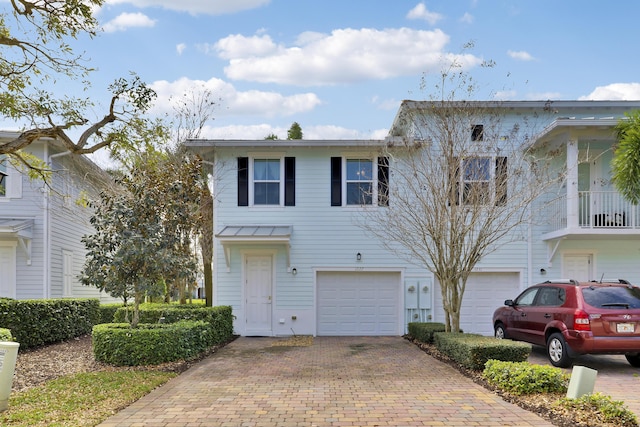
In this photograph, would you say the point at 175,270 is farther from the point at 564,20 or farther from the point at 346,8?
the point at 564,20

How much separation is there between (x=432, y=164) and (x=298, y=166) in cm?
450

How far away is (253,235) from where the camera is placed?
45.6 feet

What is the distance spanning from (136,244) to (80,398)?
3.65 metres

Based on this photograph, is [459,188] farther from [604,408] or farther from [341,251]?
[604,408]

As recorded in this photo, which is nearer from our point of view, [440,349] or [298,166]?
[440,349]

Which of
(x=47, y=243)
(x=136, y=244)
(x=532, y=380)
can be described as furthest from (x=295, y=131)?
(x=532, y=380)

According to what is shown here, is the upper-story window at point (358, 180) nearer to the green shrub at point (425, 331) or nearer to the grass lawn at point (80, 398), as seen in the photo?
the green shrub at point (425, 331)

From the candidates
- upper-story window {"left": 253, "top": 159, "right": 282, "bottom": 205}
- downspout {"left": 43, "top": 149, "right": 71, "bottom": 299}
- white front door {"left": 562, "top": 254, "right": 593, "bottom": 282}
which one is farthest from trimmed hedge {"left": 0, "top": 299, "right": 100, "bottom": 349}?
white front door {"left": 562, "top": 254, "right": 593, "bottom": 282}

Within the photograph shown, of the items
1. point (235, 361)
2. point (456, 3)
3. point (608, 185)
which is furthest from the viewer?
point (608, 185)

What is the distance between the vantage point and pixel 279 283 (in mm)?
14836

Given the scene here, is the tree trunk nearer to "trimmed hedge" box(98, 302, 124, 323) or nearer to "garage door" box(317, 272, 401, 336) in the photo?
"trimmed hedge" box(98, 302, 124, 323)

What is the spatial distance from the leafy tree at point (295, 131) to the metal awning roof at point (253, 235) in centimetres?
660

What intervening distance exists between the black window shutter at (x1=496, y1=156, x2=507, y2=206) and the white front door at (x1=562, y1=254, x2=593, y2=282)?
4.34 meters

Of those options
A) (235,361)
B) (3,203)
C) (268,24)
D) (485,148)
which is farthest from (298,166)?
(3,203)
